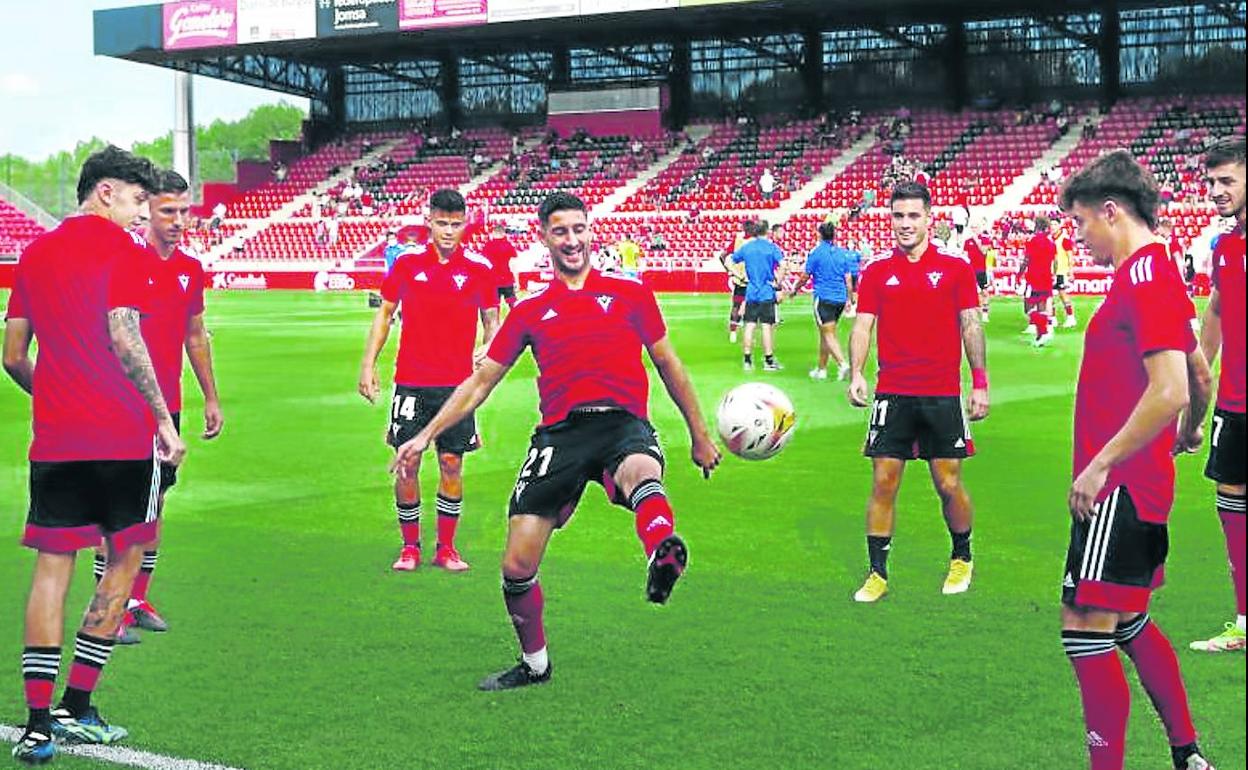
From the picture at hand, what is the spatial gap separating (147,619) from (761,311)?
13933 millimetres

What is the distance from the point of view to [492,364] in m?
6.66

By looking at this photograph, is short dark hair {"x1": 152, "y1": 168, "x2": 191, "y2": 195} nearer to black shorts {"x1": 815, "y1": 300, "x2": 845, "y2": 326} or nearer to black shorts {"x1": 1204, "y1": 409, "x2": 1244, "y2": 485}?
black shorts {"x1": 1204, "y1": 409, "x2": 1244, "y2": 485}

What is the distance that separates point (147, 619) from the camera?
24.8ft

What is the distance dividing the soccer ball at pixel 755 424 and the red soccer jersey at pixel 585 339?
2.67ft

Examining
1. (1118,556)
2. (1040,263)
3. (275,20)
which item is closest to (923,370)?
(1118,556)

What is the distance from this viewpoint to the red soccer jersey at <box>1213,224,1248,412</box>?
18.3 feet

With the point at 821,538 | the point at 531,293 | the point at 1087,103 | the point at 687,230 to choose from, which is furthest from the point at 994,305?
the point at 531,293

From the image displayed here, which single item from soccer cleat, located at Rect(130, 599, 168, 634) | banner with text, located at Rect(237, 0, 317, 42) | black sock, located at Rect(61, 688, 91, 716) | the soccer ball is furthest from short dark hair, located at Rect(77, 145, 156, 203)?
banner with text, located at Rect(237, 0, 317, 42)

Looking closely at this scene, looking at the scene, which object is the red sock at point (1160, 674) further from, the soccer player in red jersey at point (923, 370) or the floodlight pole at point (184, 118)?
the floodlight pole at point (184, 118)

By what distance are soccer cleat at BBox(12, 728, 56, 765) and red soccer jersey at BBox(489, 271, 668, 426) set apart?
7.34 feet

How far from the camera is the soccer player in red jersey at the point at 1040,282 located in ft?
80.8

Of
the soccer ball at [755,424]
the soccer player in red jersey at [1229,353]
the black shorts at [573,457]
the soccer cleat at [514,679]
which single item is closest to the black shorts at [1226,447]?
the soccer player in red jersey at [1229,353]

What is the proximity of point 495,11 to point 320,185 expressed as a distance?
50.1ft

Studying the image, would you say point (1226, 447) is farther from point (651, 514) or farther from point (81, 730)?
point (81, 730)
